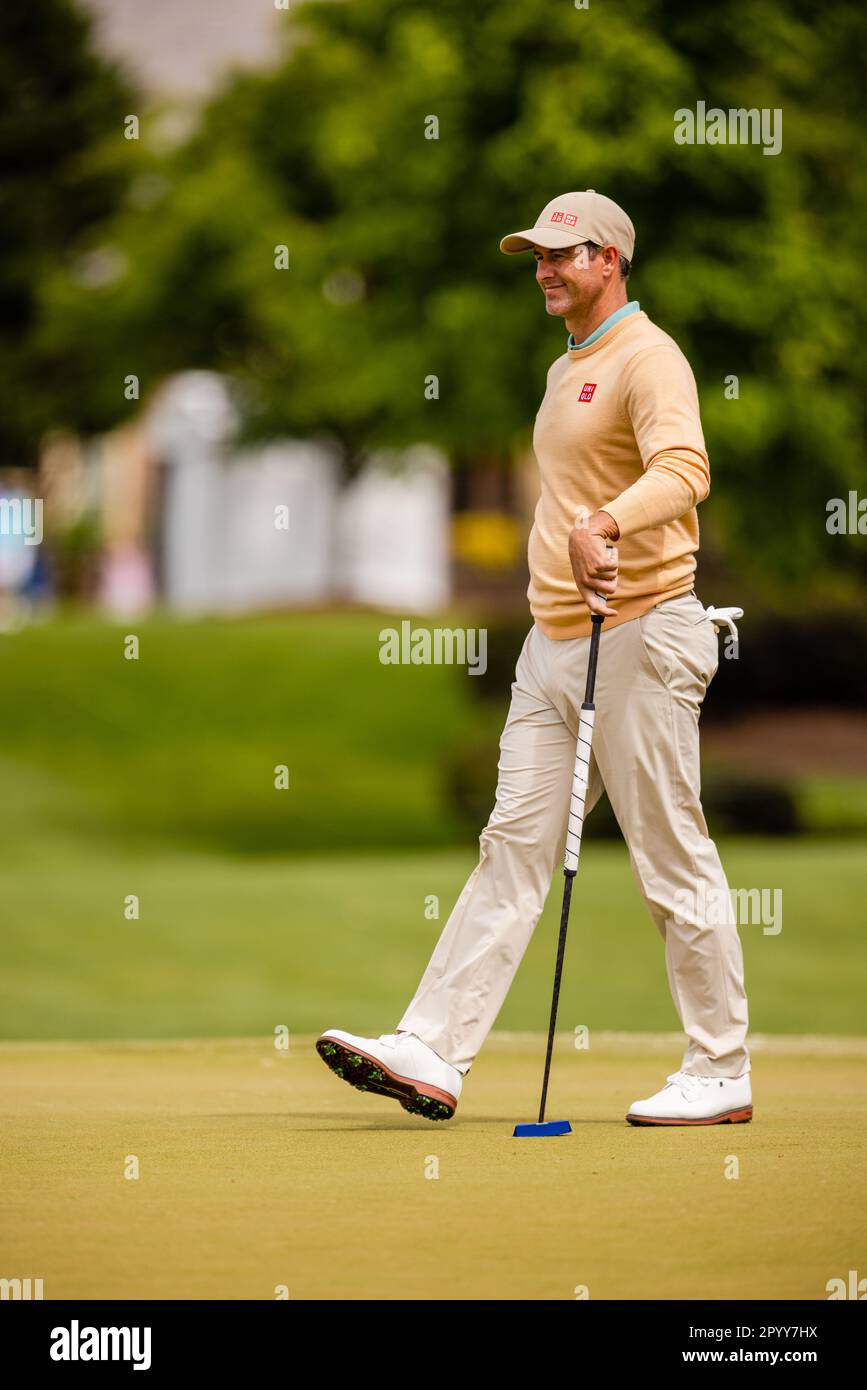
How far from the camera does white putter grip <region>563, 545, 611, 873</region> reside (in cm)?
609

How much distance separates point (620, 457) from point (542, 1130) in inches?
71.6

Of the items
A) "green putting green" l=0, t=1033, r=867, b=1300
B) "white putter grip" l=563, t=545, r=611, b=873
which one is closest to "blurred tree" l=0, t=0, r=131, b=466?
"green putting green" l=0, t=1033, r=867, b=1300

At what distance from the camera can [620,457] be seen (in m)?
6.20

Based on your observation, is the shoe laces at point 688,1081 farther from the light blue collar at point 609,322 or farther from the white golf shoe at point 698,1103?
the light blue collar at point 609,322

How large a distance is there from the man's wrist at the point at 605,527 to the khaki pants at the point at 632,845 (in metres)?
0.36

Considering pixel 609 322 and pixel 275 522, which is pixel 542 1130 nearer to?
pixel 609 322

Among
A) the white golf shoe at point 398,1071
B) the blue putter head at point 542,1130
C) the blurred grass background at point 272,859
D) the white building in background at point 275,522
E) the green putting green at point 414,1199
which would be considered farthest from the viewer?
the white building in background at point 275,522

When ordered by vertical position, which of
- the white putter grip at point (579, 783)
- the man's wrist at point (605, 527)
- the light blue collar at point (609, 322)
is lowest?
the white putter grip at point (579, 783)

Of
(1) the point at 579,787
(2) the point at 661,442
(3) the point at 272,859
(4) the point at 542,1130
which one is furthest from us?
(3) the point at 272,859

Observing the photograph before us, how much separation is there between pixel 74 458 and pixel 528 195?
110 feet

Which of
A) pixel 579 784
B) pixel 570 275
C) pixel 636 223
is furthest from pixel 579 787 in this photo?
pixel 636 223

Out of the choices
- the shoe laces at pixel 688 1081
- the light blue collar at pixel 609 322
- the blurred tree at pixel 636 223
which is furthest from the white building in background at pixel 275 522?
the shoe laces at pixel 688 1081

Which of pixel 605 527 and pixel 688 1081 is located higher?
pixel 605 527

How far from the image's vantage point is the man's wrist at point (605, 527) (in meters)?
5.83
